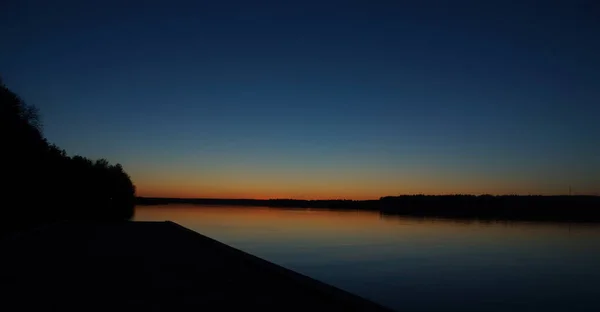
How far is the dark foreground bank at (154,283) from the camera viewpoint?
27.8 feet

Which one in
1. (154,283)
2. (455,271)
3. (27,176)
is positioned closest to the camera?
(154,283)

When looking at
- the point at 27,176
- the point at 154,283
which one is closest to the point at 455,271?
the point at 154,283

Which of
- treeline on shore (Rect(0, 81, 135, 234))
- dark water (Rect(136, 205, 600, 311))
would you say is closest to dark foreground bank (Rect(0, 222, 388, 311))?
dark water (Rect(136, 205, 600, 311))

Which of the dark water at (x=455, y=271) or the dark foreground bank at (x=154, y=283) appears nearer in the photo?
the dark foreground bank at (x=154, y=283)

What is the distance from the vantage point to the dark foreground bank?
8.48 meters

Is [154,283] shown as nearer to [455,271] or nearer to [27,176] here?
[455,271]

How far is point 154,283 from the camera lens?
10.8 meters

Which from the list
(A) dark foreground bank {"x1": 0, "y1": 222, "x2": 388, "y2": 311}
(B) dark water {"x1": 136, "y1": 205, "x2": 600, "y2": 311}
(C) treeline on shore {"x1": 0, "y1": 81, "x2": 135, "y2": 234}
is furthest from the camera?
(C) treeline on shore {"x1": 0, "y1": 81, "x2": 135, "y2": 234}

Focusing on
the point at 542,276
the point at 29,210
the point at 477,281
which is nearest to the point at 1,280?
the point at 477,281

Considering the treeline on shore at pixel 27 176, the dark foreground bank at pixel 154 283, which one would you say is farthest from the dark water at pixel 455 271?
the treeline on shore at pixel 27 176

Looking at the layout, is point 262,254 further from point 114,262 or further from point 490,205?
point 490,205

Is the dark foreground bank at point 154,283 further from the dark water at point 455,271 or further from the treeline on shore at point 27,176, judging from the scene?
the treeline on shore at point 27,176

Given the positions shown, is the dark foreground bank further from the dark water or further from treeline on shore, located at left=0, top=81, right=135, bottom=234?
treeline on shore, located at left=0, top=81, right=135, bottom=234

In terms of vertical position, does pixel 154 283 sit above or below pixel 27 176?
below
